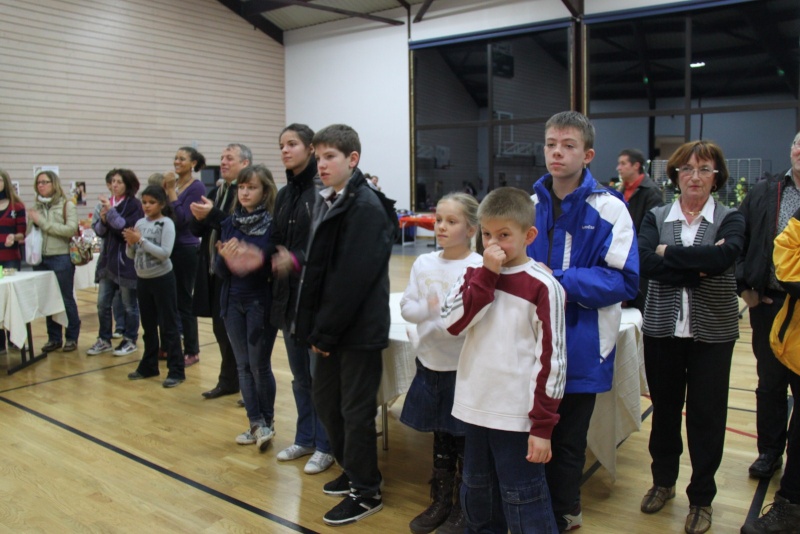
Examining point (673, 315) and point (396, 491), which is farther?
point (396, 491)

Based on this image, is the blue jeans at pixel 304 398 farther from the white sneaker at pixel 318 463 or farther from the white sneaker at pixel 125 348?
the white sneaker at pixel 125 348

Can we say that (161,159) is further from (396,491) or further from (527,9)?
(396,491)

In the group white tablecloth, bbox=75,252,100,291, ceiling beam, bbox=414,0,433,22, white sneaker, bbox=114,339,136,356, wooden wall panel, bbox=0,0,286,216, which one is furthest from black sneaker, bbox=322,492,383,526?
ceiling beam, bbox=414,0,433,22

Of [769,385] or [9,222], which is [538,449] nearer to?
[769,385]

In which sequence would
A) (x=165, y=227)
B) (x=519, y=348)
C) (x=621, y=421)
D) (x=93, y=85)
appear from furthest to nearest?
(x=93, y=85) → (x=165, y=227) → (x=621, y=421) → (x=519, y=348)

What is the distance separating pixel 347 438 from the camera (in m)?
2.69

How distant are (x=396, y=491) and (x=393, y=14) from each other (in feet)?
44.1

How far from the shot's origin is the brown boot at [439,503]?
8.42 ft

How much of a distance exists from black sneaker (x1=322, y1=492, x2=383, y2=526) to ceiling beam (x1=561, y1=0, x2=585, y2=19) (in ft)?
37.3

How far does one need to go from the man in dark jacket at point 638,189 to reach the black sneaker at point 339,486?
290 centimetres

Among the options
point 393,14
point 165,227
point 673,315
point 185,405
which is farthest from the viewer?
point 393,14

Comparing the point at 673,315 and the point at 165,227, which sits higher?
the point at 165,227

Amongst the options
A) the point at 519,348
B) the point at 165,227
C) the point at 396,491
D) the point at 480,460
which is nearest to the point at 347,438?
the point at 396,491

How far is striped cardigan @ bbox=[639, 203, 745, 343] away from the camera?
2363mm
